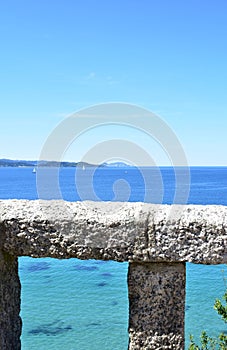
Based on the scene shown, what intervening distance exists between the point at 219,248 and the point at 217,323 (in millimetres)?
12988

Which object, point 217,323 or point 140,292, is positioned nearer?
point 140,292

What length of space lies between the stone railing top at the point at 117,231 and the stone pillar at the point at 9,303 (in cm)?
19

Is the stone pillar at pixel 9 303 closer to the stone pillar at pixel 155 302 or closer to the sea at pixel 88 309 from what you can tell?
the stone pillar at pixel 155 302

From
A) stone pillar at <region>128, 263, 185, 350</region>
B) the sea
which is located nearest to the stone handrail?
stone pillar at <region>128, 263, 185, 350</region>

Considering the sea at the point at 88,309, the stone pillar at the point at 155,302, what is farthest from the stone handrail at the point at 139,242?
the sea at the point at 88,309

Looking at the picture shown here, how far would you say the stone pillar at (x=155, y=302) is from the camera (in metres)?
3.22

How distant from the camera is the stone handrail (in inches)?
120

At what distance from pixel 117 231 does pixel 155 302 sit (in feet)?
1.81

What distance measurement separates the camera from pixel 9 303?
3422 millimetres

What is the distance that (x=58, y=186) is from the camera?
137 inches

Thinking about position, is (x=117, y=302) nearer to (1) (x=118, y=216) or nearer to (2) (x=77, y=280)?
(2) (x=77, y=280)

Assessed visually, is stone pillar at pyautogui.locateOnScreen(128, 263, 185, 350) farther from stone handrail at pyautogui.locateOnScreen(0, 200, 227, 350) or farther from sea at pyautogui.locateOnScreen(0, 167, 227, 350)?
sea at pyautogui.locateOnScreen(0, 167, 227, 350)

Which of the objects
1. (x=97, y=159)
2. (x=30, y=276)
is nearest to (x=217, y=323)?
(x=30, y=276)

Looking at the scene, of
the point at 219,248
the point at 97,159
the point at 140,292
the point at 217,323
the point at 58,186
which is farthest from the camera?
the point at 217,323
